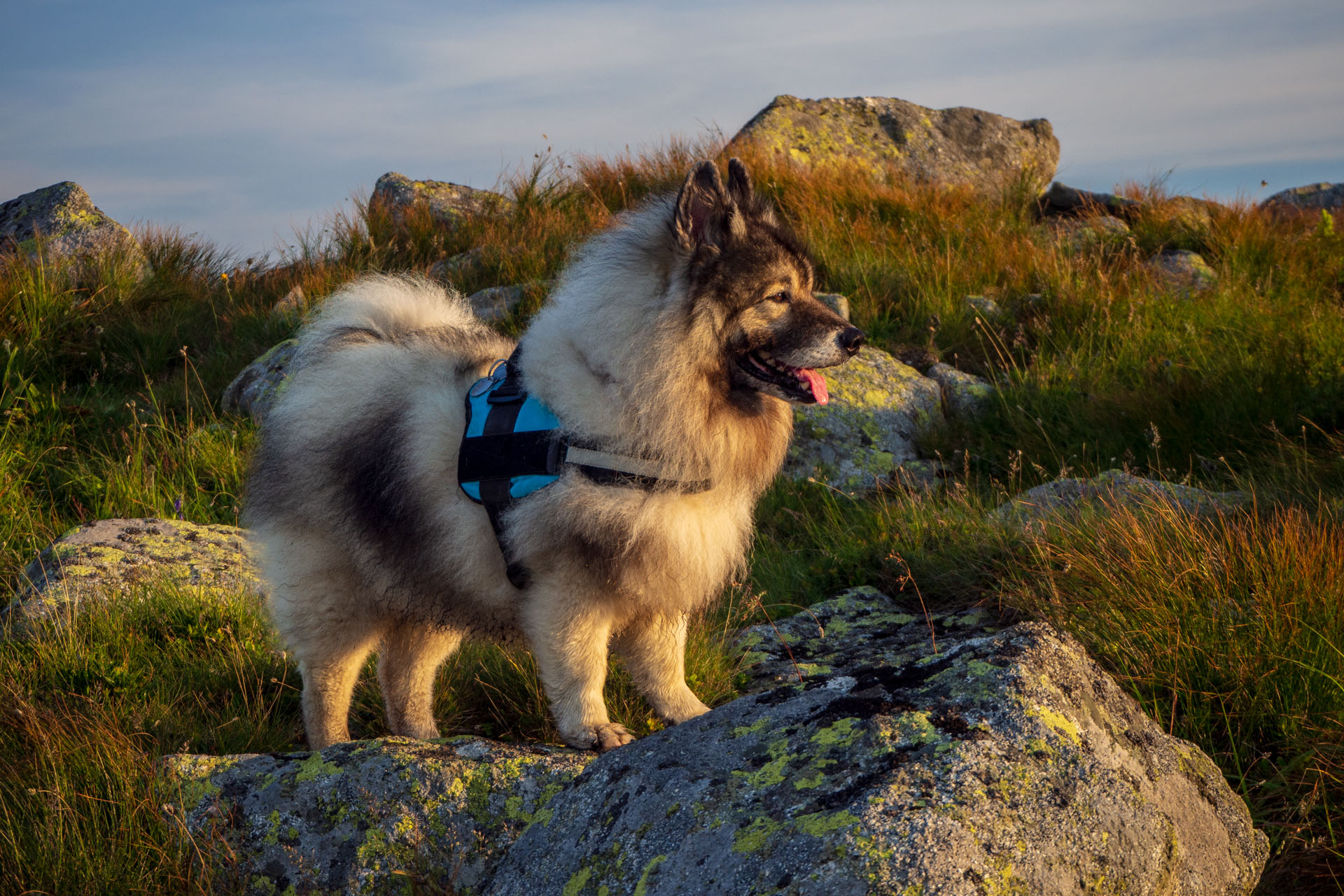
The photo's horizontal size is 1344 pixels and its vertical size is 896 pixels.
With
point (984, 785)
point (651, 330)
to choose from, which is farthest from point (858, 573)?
point (984, 785)

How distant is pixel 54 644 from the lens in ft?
12.8

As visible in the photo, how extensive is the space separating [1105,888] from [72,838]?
272 centimetres

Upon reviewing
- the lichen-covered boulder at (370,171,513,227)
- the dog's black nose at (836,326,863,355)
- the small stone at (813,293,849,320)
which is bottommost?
the small stone at (813,293,849,320)

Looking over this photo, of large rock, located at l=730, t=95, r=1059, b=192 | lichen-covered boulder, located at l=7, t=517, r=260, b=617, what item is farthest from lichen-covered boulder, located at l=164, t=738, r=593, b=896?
large rock, located at l=730, t=95, r=1059, b=192

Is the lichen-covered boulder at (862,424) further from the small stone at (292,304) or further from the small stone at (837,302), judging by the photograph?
the small stone at (292,304)

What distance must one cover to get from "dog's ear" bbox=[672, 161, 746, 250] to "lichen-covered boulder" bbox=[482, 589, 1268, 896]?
1.63 m

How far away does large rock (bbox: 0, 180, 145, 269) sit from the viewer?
9797 mm

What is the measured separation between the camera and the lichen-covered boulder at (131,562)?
4484mm

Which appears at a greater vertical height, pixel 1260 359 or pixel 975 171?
pixel 975 171

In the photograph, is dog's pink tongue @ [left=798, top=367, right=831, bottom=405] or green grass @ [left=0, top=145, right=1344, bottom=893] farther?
dog's pink tongue @ [left=798, top=367, right=831, bottom=405]

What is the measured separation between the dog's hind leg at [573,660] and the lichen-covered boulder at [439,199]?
24.8 feet

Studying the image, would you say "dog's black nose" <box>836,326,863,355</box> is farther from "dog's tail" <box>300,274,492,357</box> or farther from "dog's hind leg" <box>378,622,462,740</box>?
Answer: "dog's hind leg" <box>378,622,462,740</box>

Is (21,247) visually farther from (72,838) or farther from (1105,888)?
(1105,888)

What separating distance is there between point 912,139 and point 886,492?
795 cm
